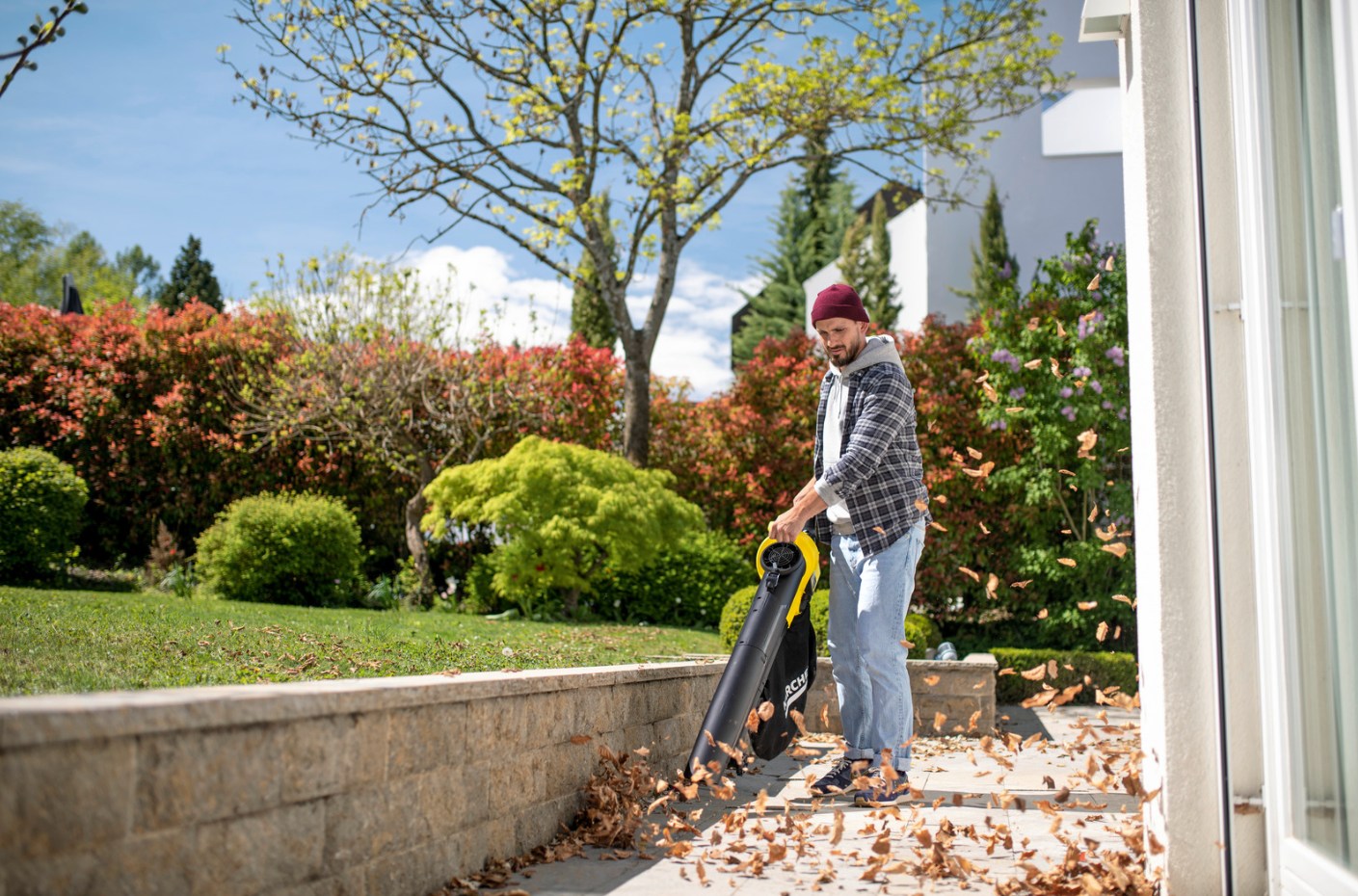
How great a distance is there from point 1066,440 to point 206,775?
8508mm

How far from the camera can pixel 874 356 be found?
4.08 metres

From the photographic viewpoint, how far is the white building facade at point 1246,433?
203 centimetres

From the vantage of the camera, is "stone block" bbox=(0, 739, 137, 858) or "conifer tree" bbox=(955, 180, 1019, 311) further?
"conifer tree" bbox=(955, 180, 1019, 311)

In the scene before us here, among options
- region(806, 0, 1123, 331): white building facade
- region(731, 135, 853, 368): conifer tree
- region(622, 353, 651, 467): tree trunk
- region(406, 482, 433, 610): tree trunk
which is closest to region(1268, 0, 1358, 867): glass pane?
region(406, 482, 433, 610): tree trunk

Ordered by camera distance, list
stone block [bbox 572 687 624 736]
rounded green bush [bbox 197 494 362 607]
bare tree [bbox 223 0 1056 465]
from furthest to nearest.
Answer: bare tree [bbox 223 0 1056 465] < rounded green bush [bbox 197 494 362 607] < stone block [bbox 572 687 624 736]

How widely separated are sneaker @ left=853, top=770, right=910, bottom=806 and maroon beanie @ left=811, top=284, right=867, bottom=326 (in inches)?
63.8

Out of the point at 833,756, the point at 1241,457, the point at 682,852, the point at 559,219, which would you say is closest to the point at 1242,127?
the point at 1241,457

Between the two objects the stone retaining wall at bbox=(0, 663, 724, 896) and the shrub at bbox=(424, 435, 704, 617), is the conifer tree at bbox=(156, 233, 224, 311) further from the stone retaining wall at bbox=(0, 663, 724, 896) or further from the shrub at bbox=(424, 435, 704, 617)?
the stone retaining wall at bbox=(0, 663, 724, 896)

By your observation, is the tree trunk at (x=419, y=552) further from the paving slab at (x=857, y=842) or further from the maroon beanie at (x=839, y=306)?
the maroon beanie at (x=839, y=306)

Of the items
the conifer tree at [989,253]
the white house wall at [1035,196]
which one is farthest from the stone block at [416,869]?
the white house wall at [1035,196]

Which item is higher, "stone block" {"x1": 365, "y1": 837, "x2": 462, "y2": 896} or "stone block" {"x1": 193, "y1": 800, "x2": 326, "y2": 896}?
"stone block" {"x1": 193, "y1": 800, "x2": 326, "y2": 896}

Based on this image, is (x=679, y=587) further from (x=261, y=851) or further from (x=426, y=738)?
(x=261, y=851)

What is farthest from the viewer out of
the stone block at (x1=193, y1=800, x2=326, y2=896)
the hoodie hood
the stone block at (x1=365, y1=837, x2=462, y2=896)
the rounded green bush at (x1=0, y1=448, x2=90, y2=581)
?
the rounded green bush at (x1=0, y1=448, x2=90, y2=581)

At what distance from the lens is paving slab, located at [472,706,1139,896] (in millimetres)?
2783
